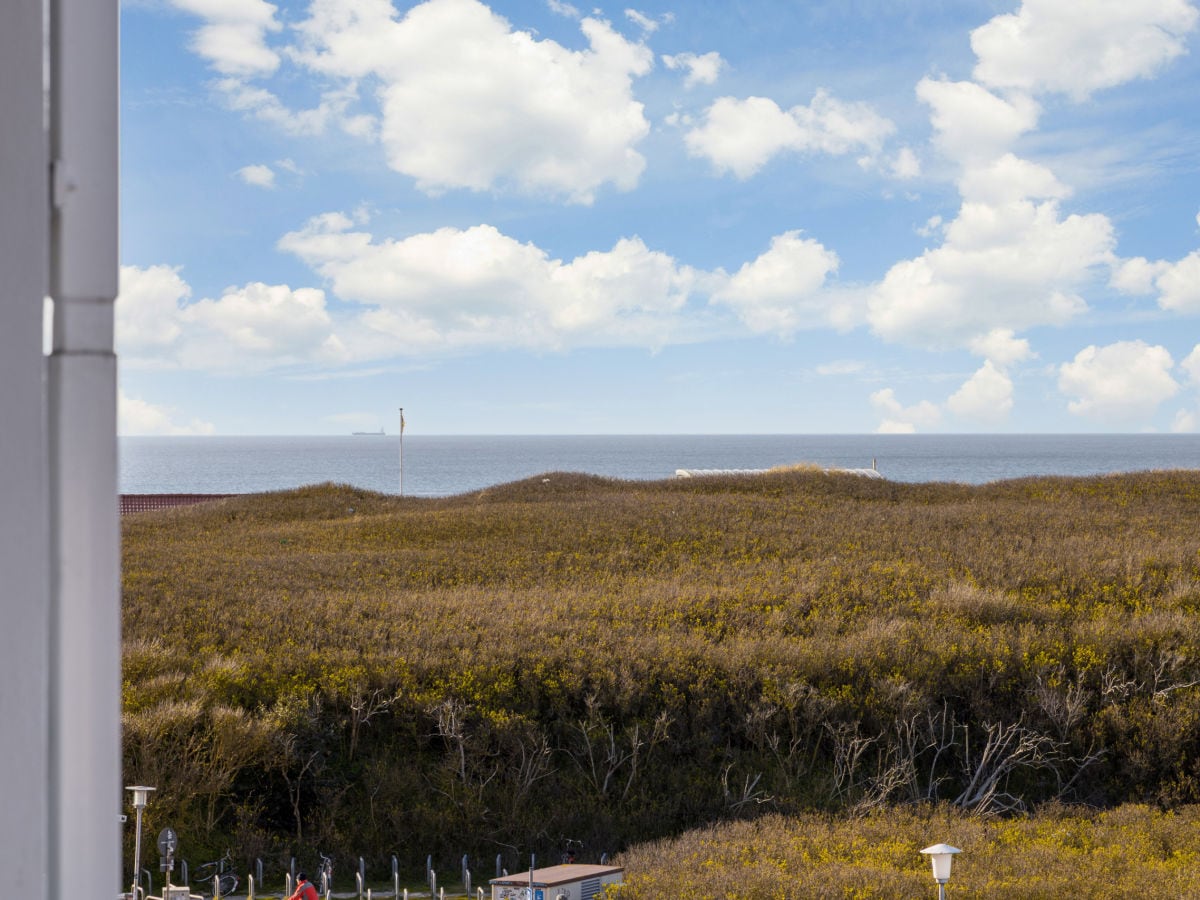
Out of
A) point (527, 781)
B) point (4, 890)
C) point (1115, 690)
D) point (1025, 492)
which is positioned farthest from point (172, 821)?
point (1025, 492)

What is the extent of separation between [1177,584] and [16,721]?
22595mm

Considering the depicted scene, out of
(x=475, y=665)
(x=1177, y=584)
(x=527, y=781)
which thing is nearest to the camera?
(x=527, y=781)

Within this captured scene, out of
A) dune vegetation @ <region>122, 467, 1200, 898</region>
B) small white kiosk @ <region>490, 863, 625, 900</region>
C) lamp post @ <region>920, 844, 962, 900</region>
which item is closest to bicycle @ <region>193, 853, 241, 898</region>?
dune vegetation @ <region>122, 467, 1200, 898</region>

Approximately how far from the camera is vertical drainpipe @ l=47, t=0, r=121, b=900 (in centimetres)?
104

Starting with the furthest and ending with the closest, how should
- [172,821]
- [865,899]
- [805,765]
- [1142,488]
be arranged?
[1142,488] → [805,765] → [172,821] → [865,899]

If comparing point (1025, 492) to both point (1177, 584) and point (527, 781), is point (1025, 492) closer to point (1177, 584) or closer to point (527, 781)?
point (1177, 584)

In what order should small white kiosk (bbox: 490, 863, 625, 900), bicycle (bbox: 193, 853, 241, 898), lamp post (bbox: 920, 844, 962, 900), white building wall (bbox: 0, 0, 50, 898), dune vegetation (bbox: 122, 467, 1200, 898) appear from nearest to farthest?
white building wall (bbox: 0, 0, 50, 898) < lamp post (bbox: 920, 844, 962, 900) < small white kiosk (bbox: 490, 863, 625, 900) < bicycle (bbox: 193, 853, 241, 898) < dune vegetation (bbox: 122, 467, 1200, 898)

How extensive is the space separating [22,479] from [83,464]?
0.23 feet

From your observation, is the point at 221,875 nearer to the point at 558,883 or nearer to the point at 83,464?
the point at 558,883

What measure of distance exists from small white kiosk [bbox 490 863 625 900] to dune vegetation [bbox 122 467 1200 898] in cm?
56

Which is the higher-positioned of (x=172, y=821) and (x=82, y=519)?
(x=82, y=519)

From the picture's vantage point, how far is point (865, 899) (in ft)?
30.6

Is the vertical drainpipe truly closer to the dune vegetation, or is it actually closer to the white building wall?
the white building wall

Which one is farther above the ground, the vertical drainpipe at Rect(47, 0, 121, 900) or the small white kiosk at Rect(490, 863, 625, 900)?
the vertical drainpipe at Rect(47, 0, 121, 900)
